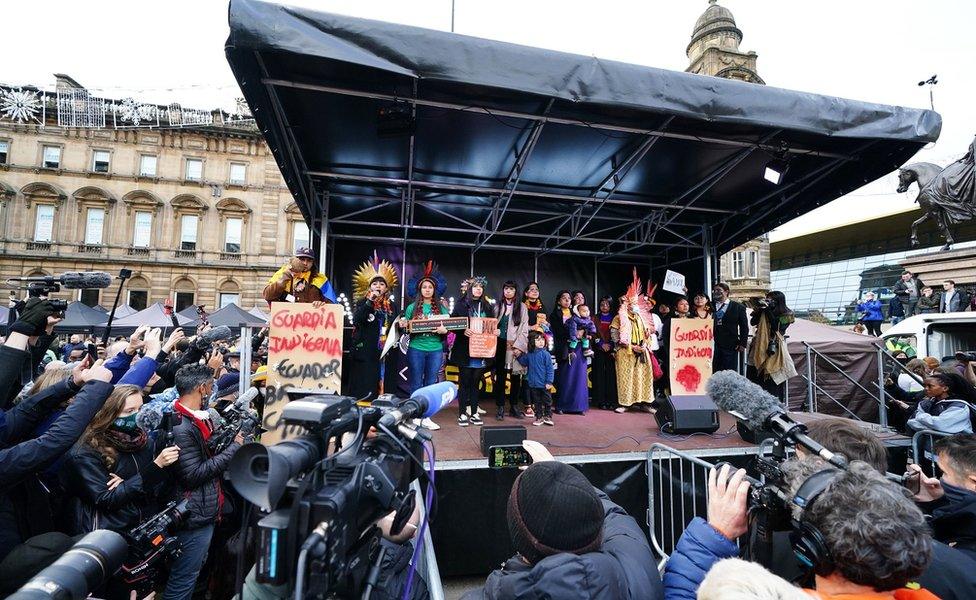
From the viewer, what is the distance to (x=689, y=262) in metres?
7.92

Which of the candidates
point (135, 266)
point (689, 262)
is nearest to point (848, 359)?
point (689, 262)

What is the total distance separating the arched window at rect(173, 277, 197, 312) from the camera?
92.2 feet

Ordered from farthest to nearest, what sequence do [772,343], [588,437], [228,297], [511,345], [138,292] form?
[228,297], [138,292], [772,343], [511,345], [588,437]

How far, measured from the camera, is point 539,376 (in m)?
5.81

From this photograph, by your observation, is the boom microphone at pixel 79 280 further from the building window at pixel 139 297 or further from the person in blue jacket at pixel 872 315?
the building window at pixel 139 297

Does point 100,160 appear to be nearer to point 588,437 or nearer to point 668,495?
point 588,437

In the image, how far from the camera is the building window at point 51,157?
90.7 ft

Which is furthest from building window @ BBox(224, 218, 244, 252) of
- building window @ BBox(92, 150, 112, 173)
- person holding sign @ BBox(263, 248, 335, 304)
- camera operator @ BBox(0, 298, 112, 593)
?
camera operator @ BBox(0, 298, 112, 593)

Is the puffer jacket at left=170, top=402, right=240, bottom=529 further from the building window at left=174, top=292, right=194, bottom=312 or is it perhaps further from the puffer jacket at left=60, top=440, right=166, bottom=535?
the building window at left=174, top=292, right=194, bottom=312

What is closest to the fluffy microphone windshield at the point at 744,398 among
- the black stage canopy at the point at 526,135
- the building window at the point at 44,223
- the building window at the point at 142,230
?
the black stage canopy at the point at 526,135

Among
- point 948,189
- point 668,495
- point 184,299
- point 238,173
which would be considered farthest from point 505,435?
point 238,173

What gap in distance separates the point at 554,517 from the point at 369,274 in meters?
6.39

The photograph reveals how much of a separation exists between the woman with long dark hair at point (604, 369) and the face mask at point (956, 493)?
480 centimetres

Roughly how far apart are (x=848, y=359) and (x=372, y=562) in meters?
10.0
